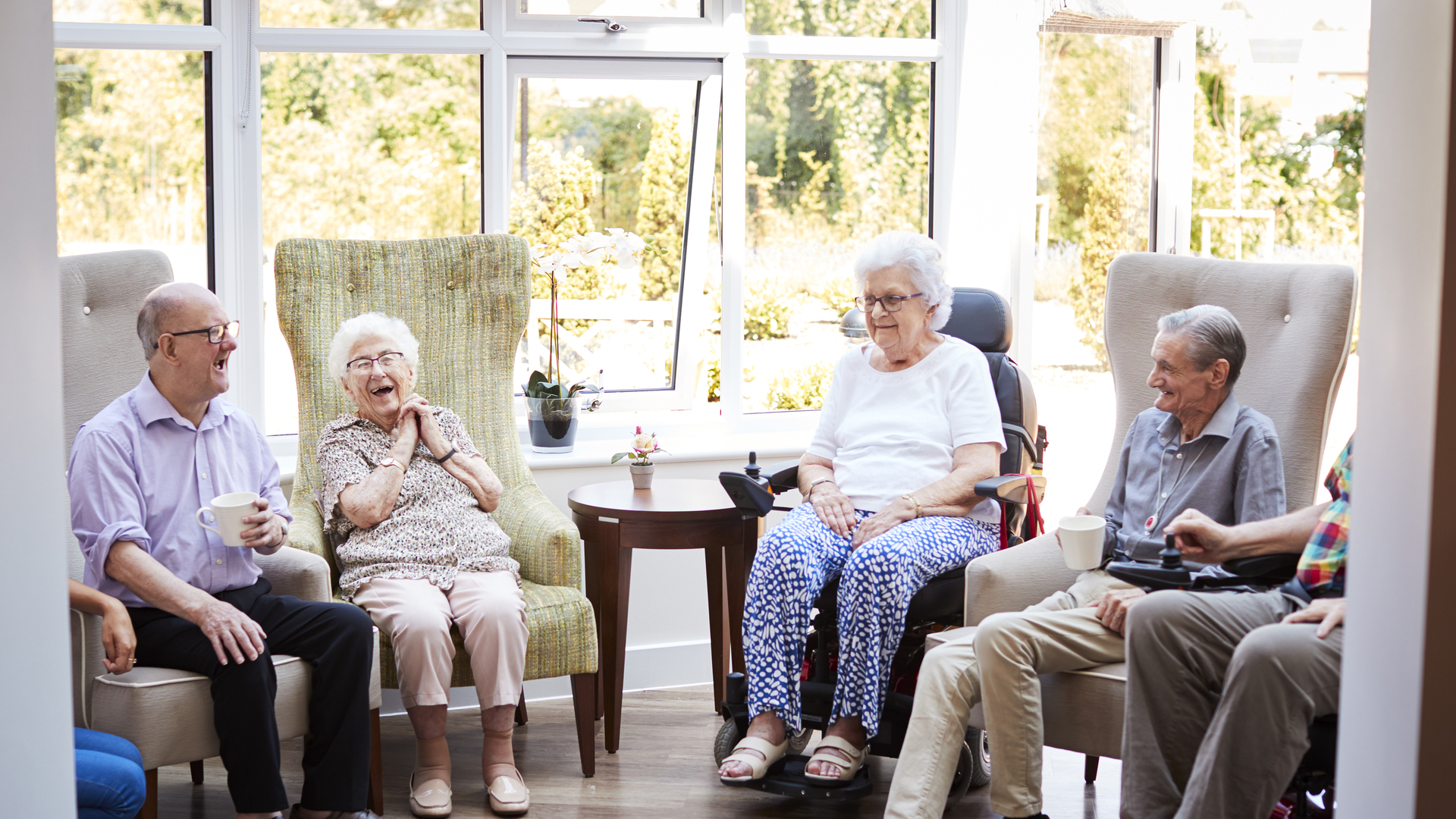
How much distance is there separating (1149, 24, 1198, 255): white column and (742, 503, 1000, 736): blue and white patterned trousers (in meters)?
2.12

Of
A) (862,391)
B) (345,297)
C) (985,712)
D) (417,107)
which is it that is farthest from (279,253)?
(985,712)

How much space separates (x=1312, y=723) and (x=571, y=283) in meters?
2.64

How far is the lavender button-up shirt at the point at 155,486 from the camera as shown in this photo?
7.61 ft

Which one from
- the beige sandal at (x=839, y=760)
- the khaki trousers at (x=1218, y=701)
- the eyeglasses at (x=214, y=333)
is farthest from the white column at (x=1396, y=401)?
the eyeglasses at (x=214, y=333)

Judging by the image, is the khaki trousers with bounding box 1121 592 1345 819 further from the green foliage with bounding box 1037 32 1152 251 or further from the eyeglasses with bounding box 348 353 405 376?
the green foliage with bounding box 1037 32 1152 251

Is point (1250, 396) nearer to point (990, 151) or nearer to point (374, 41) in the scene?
point (990, 151)

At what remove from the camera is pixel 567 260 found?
11.9 ft

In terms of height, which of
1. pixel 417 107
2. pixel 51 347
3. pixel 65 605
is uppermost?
pixel 417 107

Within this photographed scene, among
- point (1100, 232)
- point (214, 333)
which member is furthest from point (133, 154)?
point (1100, 232)

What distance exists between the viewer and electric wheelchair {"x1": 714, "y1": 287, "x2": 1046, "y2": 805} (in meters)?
2.58

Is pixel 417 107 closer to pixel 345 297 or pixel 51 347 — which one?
pixel 345 297

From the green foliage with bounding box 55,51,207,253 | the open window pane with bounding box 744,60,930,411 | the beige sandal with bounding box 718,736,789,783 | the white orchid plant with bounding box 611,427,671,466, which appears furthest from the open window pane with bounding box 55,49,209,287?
the beige sandal with bounding box 718,736,789,783

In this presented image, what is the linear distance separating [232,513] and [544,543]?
2.66 ft

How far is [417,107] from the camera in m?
3.76
